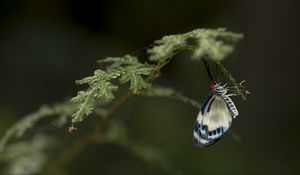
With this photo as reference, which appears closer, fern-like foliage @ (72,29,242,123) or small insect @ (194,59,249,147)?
fern-like foliage @ (72,29,242,123)

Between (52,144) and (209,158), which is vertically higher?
(209,158)

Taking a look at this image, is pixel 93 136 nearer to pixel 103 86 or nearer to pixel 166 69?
pixel 103 86

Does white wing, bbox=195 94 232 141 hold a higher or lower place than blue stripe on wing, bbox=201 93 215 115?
lower

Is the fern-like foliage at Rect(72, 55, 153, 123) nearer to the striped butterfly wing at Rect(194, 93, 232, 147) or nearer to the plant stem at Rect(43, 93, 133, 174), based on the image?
the striped butterfly wing at Rect(194, 93, 232, 147)

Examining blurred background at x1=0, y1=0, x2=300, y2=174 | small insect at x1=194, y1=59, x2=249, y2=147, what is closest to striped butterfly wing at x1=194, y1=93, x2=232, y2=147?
small insect at x1=194, y1=59, x2=249, y2=147

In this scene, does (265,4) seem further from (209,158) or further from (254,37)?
(209,158)

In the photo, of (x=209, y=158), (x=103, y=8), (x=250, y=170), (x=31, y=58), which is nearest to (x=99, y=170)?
(x=209, y=158)

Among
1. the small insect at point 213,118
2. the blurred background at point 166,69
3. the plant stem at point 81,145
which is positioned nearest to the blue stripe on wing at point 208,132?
the small insect at point 213,118

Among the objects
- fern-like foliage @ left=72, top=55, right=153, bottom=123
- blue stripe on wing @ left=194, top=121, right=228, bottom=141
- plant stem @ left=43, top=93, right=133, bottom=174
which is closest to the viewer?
fern-like foliage @ left=72, top=55, right=153, bottom=123
